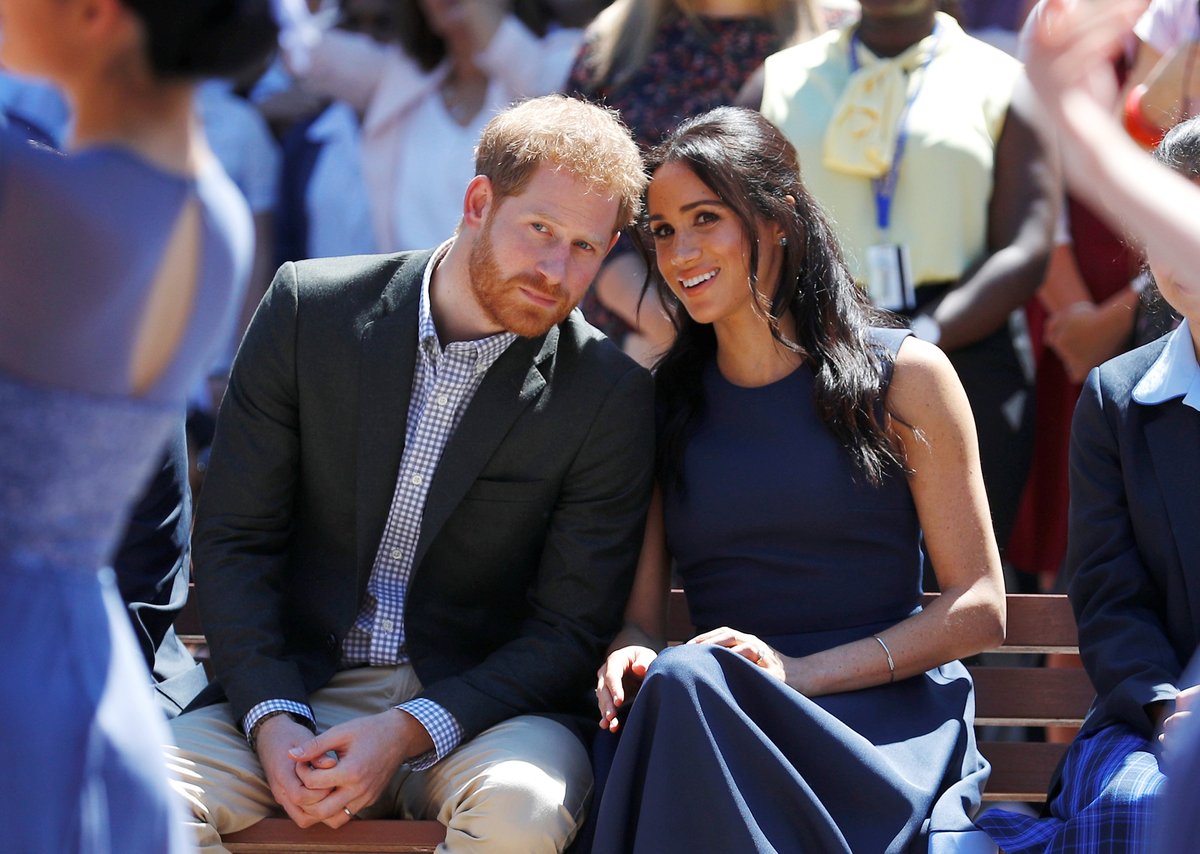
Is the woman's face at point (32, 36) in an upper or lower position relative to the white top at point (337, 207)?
upper

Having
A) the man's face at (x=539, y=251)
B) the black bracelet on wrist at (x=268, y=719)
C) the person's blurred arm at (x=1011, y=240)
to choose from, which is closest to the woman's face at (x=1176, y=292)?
the person's blurred arm at (x=1011, y=240)

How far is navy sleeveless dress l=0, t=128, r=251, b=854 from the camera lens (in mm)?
1625

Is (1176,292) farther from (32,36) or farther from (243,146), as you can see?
(243,146)

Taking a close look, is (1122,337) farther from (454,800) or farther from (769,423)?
(454,800)

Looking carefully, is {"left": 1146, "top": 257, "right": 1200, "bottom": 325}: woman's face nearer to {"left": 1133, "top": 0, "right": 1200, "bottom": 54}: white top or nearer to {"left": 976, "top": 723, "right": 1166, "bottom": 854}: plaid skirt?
{"left": 976, "top": 723, "right": 1166, "bottom": 854}: plaid skirt

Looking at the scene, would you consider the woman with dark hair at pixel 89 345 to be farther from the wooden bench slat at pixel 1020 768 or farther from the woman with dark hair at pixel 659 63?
the woman with dark hair at pixel 659 63

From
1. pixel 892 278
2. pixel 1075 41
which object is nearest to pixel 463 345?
pixel 892 278

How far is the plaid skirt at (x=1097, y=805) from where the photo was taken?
2611 millimetres

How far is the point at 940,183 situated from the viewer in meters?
3.99

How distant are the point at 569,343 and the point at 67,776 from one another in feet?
6.07

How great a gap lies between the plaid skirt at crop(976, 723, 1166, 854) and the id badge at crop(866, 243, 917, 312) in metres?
1.34

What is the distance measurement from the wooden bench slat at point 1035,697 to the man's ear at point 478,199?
1420 millimetres

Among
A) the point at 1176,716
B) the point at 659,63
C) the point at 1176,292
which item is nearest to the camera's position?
the point at 1176,716

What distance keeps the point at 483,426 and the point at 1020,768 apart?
4.42ft
